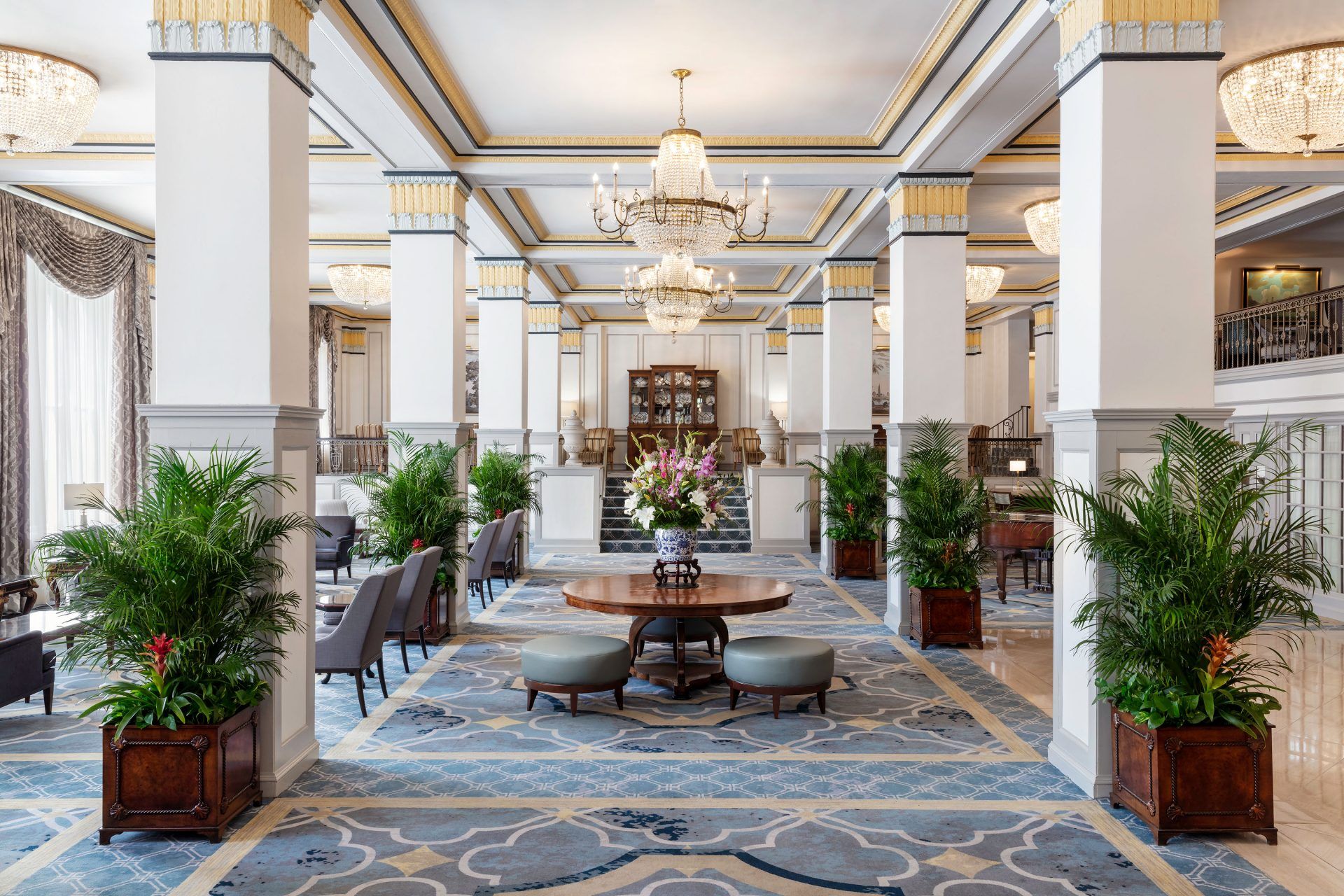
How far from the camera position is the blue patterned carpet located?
374cm

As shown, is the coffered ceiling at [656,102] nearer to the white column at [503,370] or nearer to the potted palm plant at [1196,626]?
the white column at [503,370]

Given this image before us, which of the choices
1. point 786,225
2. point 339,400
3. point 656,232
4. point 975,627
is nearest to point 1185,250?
point 656,232

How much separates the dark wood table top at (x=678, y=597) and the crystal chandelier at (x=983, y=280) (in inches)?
271

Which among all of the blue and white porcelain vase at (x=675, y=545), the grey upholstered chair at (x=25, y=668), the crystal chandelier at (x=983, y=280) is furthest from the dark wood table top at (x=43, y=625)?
the crystal chandelier at (x=983, y=280)

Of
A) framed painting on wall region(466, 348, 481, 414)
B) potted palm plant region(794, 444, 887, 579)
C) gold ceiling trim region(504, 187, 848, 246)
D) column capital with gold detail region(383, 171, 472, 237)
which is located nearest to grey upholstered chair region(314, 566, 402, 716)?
column capital with gold detail region(383, 171, 472, 237)

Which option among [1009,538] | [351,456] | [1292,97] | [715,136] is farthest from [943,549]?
[351,456]

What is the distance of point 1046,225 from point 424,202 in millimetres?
6209

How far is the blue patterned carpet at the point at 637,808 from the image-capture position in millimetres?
3738

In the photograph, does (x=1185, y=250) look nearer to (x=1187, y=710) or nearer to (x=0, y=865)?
(x=1187, y=710)

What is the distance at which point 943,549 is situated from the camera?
8086 millimetres

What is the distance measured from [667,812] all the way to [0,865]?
2819mm

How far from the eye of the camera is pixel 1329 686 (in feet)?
22.9

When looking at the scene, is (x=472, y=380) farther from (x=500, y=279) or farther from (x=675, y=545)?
(x=675, y=545)

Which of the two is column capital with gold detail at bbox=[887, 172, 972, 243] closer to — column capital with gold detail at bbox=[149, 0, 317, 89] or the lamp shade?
column capital with gold detail at bbox=[149, 0, 317, 89]
